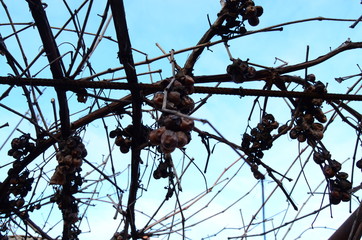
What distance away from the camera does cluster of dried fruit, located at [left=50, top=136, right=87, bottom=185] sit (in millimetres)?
1014

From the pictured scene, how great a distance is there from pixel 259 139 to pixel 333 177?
214mm

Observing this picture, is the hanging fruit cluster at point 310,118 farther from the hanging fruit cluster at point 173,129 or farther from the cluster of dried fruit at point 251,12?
the hanging fruit cluster at point 173,129

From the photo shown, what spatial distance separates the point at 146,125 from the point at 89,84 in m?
0.30

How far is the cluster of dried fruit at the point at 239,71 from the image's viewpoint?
1006mm

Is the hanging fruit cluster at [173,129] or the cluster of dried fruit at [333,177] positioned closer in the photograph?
the hanging fruit cluster at [173,129]

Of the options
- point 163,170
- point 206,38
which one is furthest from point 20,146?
point 206,38

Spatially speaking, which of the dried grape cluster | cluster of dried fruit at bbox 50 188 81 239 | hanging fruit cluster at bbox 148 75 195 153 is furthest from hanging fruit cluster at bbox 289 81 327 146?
cluster of dried fruit at bbox 50 188 81 239

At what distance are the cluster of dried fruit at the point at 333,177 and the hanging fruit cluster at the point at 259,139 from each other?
13 centimetres

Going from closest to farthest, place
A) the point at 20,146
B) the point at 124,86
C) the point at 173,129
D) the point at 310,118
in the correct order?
the point at 173,129 < the point at 124,86 < the point at 310,118 < the point at 20,146

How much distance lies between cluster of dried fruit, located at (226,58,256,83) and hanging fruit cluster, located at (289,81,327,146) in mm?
187

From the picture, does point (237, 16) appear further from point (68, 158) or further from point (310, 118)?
point (68, 158)

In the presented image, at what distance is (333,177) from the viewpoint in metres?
1.06

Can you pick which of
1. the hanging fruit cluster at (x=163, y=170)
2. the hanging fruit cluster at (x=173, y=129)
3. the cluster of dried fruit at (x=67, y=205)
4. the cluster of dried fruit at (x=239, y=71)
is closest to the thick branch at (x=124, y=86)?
the cluster of dried fruit at (x=239, y=71)

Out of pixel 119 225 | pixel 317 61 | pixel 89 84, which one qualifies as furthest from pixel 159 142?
pixel 119 225
